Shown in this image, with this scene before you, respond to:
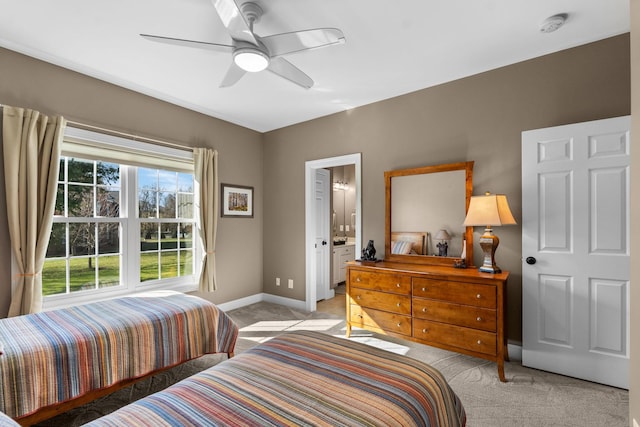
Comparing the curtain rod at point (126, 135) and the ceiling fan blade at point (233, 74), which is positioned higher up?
the ceiling fan blade at point (233, 74)

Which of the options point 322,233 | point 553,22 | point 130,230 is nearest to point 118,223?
point 130,230

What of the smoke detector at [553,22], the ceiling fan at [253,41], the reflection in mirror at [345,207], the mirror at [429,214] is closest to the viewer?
the ceiling fan at [253,41]

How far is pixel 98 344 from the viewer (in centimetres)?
201

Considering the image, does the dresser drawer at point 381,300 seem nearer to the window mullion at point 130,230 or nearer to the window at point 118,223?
the window at point 118,223

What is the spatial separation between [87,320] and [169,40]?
1.98 meters

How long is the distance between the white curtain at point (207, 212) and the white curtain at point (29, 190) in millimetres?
1439

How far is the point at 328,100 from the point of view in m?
3.75

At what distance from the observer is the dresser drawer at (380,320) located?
9.79 feet

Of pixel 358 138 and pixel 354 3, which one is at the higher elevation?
pixel 354 3

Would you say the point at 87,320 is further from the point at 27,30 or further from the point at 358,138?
the point at 358,138

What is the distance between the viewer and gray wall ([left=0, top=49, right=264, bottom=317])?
2.69 metres

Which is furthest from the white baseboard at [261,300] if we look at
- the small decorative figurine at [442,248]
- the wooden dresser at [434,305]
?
the small decorative figurine at [442,248]

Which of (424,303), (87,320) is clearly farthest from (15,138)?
(424,303)

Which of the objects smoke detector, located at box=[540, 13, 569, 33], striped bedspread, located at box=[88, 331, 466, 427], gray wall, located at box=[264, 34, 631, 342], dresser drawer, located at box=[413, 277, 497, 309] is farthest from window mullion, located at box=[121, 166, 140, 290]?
smoke detector, located at box=[540, 13, 569, 33]
